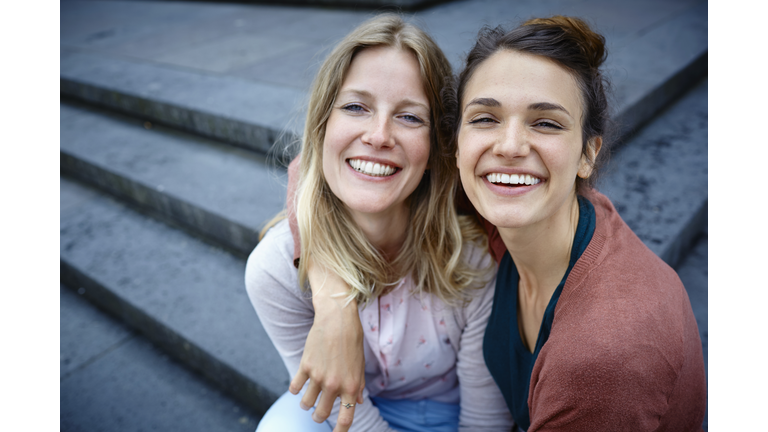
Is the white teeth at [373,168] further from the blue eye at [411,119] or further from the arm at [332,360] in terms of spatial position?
the arm at [332,360]

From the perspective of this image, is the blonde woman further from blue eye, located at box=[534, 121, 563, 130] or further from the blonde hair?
blue eye, located at box=[534, 121, 563, 130]

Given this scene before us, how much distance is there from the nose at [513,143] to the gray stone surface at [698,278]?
59.8 inches

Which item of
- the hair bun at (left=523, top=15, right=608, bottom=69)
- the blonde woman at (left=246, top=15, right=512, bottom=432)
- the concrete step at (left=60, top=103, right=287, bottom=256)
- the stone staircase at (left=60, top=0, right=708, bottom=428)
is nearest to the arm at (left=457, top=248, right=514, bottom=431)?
the blonde woman at (left=246, top=15, right=512, bottom=432)

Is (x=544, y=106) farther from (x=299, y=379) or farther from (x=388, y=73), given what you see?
(x=299, y=379)

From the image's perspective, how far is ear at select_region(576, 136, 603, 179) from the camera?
147 centimetres

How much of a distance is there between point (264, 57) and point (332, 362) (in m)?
4.12

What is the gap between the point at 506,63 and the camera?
1.38 meters

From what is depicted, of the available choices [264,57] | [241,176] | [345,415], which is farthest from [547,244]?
[264,57]

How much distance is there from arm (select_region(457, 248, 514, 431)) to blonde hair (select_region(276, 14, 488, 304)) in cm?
7

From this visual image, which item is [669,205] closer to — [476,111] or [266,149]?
[476,111]

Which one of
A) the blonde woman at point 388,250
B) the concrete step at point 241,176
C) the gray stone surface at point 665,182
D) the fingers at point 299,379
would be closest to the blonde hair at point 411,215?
the blonde woman at point 388,250

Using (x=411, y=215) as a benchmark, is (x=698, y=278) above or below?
below

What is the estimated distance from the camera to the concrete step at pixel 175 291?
244 cm

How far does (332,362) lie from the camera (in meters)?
1.53
